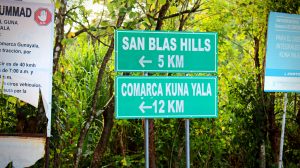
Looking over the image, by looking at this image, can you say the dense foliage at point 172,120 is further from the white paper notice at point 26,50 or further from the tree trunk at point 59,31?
the white paper notice at point 26,50

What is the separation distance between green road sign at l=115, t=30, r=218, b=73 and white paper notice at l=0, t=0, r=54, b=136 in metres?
1.20

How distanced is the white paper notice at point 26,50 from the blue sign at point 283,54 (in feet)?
11.4

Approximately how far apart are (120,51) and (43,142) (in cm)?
158

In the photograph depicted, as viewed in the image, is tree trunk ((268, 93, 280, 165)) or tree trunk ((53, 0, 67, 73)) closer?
tree trunk ((53, 0, 67, 73))

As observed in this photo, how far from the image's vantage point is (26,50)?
6133 millimetres

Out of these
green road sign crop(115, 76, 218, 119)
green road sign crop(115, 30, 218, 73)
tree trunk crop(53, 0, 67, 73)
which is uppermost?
tree trunk crop(53, 0, 67, 73)

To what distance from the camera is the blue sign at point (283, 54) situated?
802 cm

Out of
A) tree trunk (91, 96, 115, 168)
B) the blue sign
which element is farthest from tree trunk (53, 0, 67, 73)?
the blue sign

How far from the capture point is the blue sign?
26.3ft

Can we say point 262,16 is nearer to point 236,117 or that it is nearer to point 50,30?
point 236,117

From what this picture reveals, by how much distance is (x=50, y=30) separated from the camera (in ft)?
20.5

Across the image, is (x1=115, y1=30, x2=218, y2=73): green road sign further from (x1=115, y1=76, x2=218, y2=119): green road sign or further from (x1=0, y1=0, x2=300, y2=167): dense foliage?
(x1=0, y1=0, x2=300, y2=167): dense foliage

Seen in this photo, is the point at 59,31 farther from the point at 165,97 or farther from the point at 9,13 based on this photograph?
the point at 165,97

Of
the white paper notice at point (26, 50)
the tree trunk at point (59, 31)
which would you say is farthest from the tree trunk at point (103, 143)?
the white paper notice at point (26, 50)
